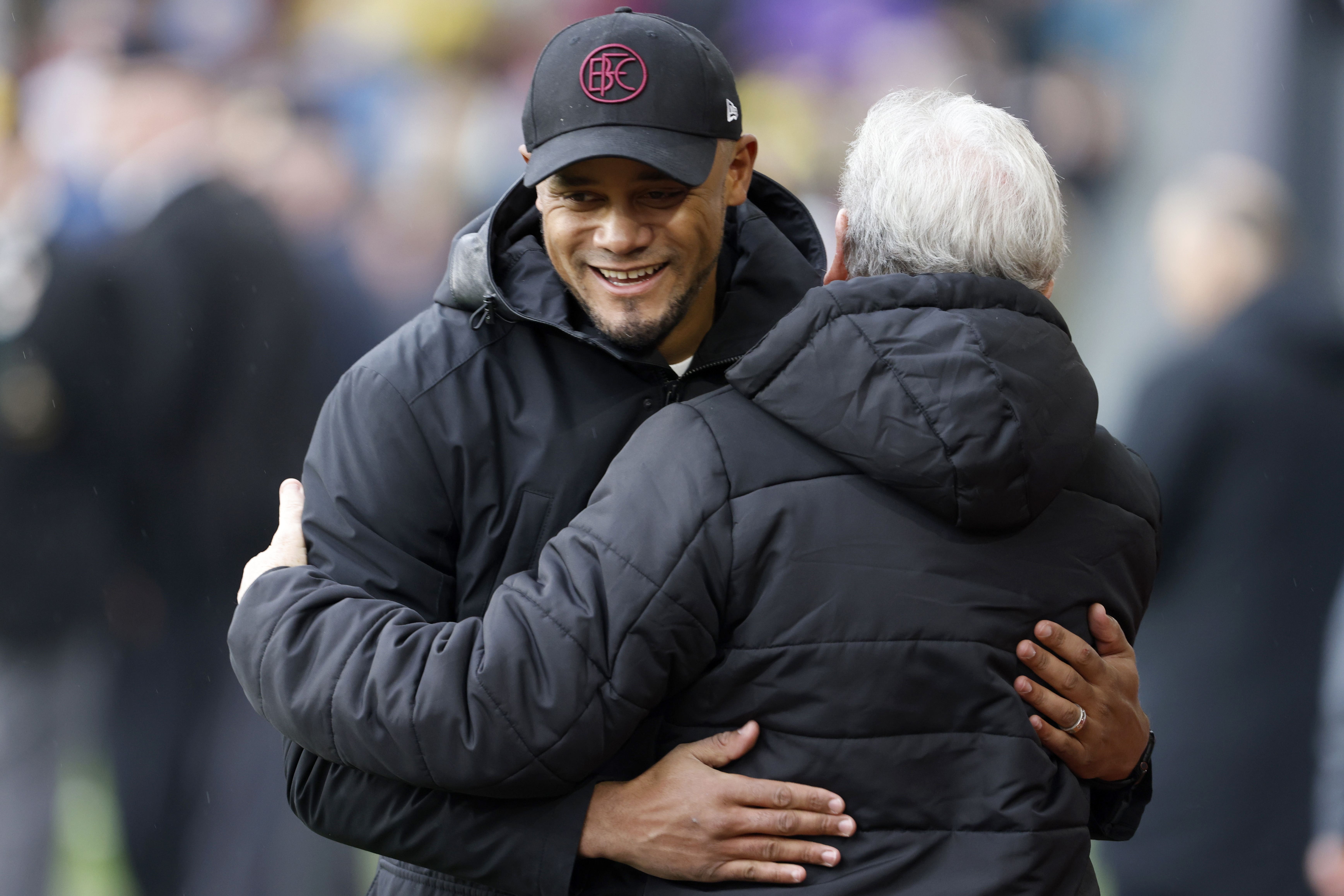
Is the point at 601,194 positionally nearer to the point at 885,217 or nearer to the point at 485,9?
the point at 885,217

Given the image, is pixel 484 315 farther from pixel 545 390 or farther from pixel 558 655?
pixel 558 655

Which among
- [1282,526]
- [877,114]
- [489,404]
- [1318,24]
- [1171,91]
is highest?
[1318,24]

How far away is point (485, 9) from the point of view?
11.5 ft

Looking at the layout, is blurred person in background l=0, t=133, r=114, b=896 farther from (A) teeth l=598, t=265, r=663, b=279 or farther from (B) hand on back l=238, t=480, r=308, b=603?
(A) teeth l=598, t=265, r=663, b=279

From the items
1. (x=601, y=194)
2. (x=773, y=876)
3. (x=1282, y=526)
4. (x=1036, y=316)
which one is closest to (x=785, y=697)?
(x=773, y=876)

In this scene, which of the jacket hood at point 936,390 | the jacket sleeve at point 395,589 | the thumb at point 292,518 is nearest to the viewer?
the jacket hood at point 936,390

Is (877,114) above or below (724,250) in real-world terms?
above

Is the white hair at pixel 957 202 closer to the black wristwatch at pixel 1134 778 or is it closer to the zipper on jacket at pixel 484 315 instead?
the zipper on jacket at pixel 484 315

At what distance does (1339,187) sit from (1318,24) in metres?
0.44

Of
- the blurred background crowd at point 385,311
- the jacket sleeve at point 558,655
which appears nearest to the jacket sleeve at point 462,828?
the jacket sleeve at point 558,655

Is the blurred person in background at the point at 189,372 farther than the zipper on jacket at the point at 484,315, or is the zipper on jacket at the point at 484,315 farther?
the blurred person in background at the point at 189,372

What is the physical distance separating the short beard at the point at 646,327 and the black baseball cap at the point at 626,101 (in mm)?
200

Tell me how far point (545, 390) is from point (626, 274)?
8.5 inches

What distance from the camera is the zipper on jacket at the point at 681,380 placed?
6.21 ft
